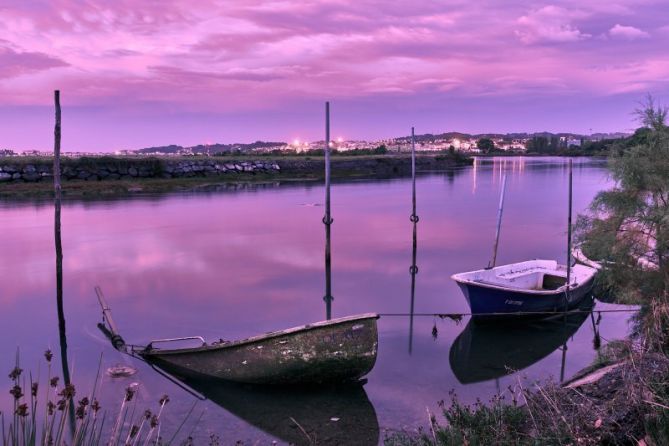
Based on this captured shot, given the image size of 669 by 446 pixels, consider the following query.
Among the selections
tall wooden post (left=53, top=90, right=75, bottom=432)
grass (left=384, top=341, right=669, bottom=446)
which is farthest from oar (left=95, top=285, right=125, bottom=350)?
grass (left=384, top=341, right=669, bottom=446)

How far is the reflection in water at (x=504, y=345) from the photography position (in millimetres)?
11703

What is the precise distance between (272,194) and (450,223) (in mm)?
21373

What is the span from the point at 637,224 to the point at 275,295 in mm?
10399

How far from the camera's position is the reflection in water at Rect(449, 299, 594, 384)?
11.7 metres

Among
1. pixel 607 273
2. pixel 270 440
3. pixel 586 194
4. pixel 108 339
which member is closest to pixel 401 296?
pixel 607 273

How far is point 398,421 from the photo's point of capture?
9.10 meters

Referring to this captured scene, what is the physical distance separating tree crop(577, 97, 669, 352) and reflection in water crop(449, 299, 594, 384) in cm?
203

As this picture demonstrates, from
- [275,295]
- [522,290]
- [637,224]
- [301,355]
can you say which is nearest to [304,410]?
[301,355]

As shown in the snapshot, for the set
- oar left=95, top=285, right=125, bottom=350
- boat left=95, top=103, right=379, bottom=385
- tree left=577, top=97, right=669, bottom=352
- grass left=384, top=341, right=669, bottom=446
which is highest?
tree left=577, top=97, right=669, bottom=352

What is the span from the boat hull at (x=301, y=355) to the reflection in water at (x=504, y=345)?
244 centimetres

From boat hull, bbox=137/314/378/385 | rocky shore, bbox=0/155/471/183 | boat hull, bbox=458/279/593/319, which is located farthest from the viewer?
rocky shore, bbox=0/155/471/183

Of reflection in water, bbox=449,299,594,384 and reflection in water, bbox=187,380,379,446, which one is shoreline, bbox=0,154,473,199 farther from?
reflection in water, bbox=187,380,379,446

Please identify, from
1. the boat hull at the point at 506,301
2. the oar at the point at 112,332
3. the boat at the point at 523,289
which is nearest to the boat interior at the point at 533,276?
the boat at the point at 523,289

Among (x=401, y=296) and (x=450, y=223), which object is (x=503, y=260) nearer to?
(x=401, y=296)
